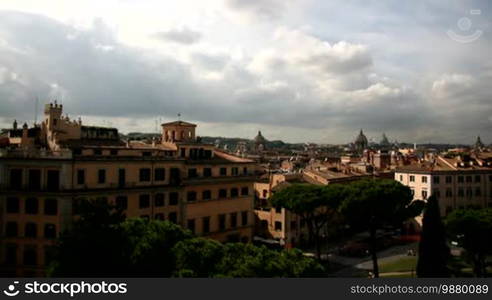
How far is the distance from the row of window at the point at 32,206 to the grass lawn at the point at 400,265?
35150mm

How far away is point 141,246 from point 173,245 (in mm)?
2169

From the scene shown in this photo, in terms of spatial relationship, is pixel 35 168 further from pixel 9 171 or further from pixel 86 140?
pixel 86 140

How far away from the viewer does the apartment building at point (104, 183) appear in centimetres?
4122

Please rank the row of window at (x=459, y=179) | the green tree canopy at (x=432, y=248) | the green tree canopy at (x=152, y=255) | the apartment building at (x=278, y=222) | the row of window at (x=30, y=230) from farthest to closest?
the row of window at (x=459, y=179) → the apartment building at (x=278, y=222) → the row of window at (x=30, y=230) → the green tree canopy at (x=432, y=248) → the green tree canopy at (x=152, y=255)

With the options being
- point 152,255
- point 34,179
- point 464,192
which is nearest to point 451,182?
point 464,192

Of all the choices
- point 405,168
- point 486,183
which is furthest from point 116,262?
point 486,183

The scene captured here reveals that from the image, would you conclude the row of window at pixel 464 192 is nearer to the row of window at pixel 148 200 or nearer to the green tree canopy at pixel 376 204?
the green tree canopy at pixel 376 204

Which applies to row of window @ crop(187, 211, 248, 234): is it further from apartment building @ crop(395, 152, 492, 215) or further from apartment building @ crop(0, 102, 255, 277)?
apartment building @ crop(395, 152, 492, 215)

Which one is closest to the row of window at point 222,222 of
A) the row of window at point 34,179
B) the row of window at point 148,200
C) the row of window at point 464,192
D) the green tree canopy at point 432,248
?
the row of window at point 148,200

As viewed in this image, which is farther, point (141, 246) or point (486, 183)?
point (486, 183)

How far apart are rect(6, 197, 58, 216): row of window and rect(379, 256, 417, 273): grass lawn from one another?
3515 centimetres

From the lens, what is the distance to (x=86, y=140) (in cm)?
5141

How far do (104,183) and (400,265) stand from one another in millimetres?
34985

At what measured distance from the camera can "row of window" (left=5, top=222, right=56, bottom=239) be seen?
41062mm
